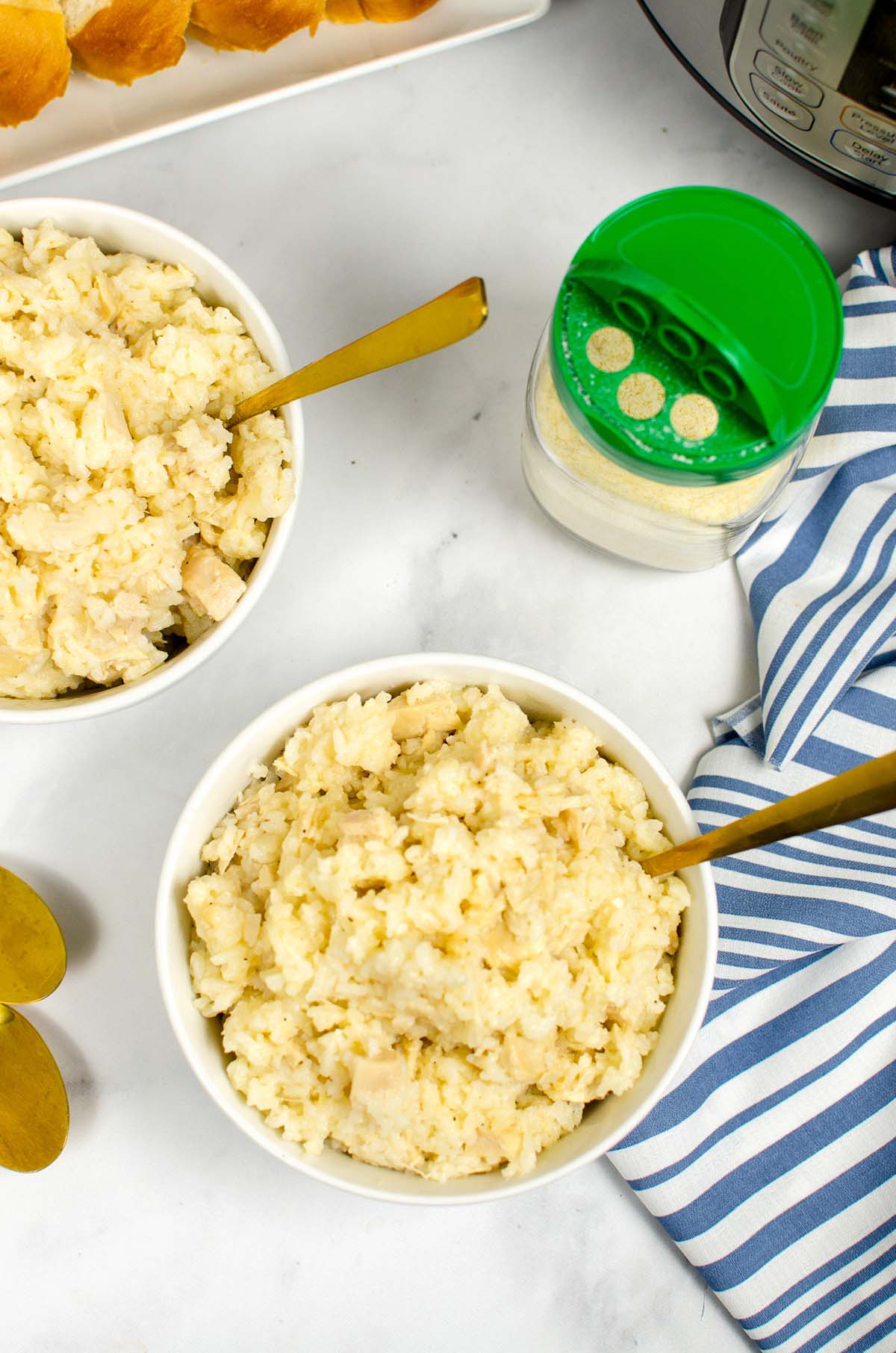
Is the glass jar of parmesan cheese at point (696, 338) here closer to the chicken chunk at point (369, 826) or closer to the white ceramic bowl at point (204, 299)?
the white ceramic bowl at point (204, 299)

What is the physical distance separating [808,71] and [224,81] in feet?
2.25

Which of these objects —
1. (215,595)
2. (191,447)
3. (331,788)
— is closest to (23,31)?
(191,447)

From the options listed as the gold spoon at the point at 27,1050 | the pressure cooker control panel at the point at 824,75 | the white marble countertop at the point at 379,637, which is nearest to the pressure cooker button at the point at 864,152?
the pressure cooker control panel at the point at 824,75

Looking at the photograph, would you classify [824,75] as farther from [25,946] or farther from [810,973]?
[25,946]

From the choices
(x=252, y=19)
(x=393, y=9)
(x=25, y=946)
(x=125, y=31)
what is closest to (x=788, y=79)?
(x=393, y=9)

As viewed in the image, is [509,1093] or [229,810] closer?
[509,1093]

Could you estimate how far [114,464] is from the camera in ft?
3.58

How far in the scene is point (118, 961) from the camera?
135 centimetres

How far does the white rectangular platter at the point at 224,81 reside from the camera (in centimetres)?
135

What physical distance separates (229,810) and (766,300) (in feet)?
2.37

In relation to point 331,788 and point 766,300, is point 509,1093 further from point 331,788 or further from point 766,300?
point 766,300

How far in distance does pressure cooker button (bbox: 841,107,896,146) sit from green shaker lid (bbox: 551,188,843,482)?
0.50 ft

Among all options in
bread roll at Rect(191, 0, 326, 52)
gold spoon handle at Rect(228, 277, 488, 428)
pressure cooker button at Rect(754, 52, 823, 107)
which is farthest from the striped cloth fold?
bread roll at Rect(191, 0, 326, 52)

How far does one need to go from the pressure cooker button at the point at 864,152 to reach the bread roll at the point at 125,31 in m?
0.72
